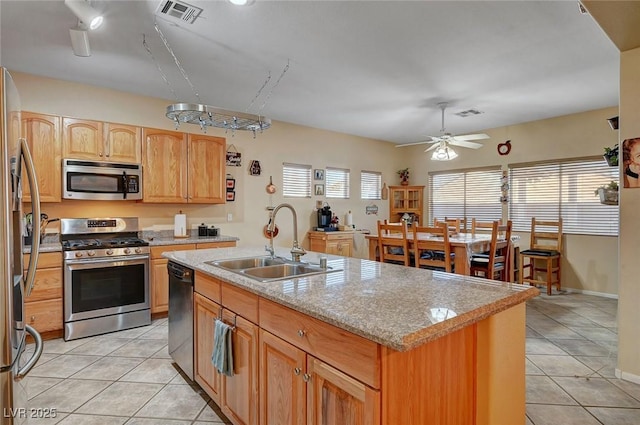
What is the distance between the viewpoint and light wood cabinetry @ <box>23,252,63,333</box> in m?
3.18

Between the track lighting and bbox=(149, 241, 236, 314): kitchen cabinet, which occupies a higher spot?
the track lighting

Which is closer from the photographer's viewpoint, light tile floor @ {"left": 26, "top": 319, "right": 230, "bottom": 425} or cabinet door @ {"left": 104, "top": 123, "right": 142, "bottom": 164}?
light tile floor @ {"left": 26, "top": 319, "right": 230, "bottom": 425}

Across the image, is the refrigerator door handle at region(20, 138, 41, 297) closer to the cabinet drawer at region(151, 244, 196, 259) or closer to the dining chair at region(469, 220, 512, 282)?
the cabinet drawer at region(151, 244, 196, 259)

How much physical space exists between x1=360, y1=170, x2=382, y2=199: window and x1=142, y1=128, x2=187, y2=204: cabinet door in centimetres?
345

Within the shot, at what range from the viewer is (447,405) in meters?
1.34

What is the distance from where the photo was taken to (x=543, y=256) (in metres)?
4.87

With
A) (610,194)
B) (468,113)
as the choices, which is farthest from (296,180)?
(610,194)

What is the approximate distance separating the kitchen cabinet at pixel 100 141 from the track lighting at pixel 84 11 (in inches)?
65.9

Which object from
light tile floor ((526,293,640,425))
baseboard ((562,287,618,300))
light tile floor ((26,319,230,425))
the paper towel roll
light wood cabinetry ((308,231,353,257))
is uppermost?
the paper towel roll

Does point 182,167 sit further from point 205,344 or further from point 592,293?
point 592,293

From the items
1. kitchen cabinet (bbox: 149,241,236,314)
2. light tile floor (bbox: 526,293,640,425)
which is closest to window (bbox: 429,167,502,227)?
light tile floor (bbox: 526,293,640,425)

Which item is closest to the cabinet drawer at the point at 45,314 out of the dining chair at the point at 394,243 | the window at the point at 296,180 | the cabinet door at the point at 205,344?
the cabinet door at the point at 205,344

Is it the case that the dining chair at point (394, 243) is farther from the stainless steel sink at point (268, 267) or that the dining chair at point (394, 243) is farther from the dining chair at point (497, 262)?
the stainless steel sink at point (268, 267)

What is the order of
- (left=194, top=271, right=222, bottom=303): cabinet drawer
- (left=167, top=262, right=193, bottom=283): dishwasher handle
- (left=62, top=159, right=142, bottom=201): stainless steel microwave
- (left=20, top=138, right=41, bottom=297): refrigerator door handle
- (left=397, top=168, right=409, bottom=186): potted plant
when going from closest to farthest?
(left=20, top=138, right=41, bottom=297): refrigerator door handle, (left=194, top=271, right=222, bottom=303): cabinet drawer, (left=167, top=262, right=193, bottom=283): dishwasher handle, (left=62, top=159, right=142, bottom=201): stainless steel microwave, (left=397, top=168, right=409, bottom=186): potted plant
